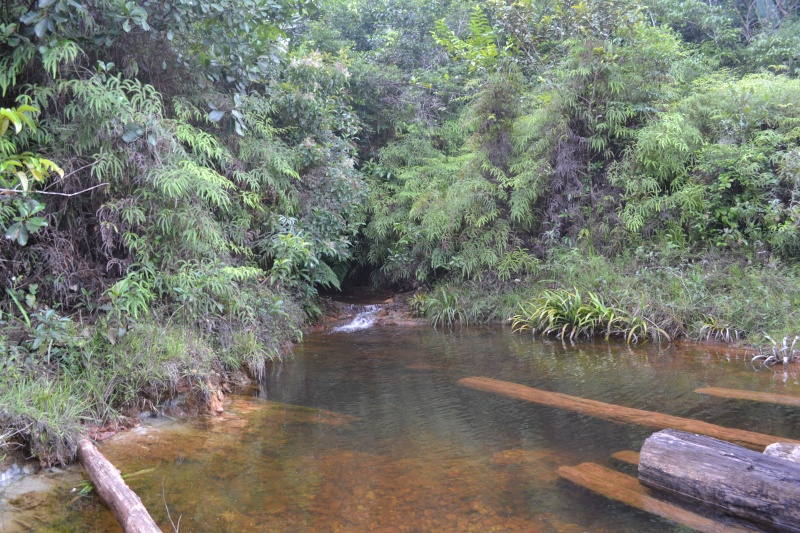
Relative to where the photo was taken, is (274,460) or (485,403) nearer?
(274,460)

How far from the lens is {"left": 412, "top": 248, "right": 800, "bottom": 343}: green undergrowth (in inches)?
297

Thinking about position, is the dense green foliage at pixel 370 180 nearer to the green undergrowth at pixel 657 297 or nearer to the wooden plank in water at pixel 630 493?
the green undergrowth at pixel 657 297

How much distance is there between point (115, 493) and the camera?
11.2ft

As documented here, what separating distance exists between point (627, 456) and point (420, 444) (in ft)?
5.13

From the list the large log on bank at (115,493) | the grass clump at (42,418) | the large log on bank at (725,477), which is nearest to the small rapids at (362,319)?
the grass clump at (42,418)

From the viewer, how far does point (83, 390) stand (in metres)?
4.85

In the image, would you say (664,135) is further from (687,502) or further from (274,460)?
(274,460)

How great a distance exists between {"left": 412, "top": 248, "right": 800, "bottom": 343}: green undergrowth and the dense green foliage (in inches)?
1.5

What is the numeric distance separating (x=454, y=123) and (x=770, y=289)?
24.9 feet

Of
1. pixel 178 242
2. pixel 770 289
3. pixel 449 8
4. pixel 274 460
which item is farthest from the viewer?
pixel 449 8

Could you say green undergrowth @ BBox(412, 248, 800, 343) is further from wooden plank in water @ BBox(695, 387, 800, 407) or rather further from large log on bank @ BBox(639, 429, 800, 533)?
large log on bank @ BBox(639, 429, 800, 533)

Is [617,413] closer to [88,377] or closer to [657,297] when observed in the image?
[657,297]

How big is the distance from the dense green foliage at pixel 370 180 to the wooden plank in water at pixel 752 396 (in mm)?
2013

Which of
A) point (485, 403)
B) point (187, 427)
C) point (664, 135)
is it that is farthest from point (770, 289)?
point (187, 427)
